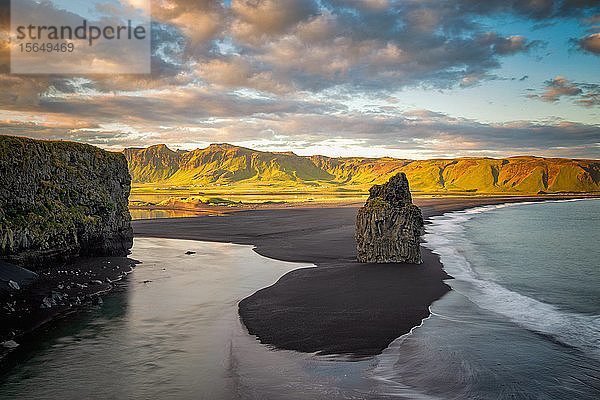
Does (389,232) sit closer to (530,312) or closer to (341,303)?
(341,303)

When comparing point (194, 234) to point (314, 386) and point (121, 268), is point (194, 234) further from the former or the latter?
point (314, 386)

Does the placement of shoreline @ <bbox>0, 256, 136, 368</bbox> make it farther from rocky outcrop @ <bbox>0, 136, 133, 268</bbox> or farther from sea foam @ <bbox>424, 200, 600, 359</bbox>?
sea foam @ <bbox>424, 200, 600, 359</bbox>

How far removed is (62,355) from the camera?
10445 mm

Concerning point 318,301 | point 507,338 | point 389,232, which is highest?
point 389,232

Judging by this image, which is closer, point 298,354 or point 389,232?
point 298,354

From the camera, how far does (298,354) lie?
10.1m

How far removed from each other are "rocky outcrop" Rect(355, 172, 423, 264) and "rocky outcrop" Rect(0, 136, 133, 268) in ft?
50.1

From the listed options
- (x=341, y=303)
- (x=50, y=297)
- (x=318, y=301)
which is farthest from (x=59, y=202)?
(x=341, y=303)

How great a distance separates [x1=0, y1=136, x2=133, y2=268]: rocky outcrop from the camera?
17.5 meters

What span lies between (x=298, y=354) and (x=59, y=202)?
17.0 meters

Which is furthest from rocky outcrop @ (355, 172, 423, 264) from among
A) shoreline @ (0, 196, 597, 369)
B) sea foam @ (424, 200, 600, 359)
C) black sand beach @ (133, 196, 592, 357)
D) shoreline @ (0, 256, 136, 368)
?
shoreline @ (0, 256, 136, 368)

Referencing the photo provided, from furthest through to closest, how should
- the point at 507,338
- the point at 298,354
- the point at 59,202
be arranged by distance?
1. the point at 59,202
2. the point at 507,338
3. the point at 298,354

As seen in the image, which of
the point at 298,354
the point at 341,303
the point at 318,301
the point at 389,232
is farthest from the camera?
the point at 389,232

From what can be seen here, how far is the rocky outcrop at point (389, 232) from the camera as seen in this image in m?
20.1
